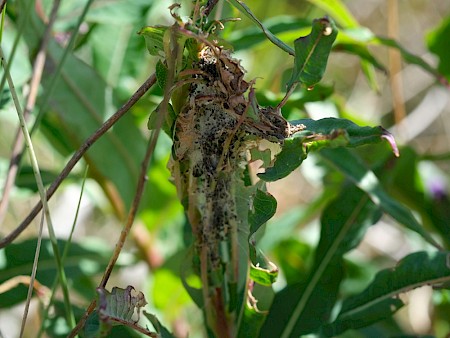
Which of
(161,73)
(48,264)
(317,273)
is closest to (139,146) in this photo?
(48,264)

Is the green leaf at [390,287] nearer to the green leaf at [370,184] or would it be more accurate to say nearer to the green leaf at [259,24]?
the green leaf at [370,184]

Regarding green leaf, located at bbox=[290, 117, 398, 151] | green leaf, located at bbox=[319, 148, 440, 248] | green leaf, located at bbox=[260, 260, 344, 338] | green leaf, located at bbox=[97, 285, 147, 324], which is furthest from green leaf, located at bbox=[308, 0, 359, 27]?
green leaf, located at bbox=[97, 285, 147, 324]

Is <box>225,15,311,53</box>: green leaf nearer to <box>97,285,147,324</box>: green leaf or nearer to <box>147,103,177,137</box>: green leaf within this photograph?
<box>147,103,177,137</box>: green leaf

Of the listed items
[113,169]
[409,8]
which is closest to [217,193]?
[113,169]

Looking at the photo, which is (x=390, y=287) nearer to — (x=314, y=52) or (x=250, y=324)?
(x=250, y=324)

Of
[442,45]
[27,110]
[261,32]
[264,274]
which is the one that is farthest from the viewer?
[442,45]

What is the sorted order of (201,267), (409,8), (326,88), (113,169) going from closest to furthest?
(201,267)
(326,88)
(113,169)
(409,8)

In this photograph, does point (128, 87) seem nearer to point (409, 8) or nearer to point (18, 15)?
point (18, 15)
